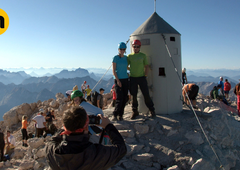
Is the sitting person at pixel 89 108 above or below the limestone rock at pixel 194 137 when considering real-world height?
above

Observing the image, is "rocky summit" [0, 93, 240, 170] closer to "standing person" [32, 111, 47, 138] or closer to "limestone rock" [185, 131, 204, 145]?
"limestone rock" [185, 131, 204, 145]

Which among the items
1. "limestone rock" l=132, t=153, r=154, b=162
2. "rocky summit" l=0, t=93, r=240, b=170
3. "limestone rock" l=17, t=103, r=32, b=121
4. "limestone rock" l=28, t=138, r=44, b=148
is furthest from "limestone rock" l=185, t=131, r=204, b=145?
"limestone rock" l=17, t=103, r=32, b=121

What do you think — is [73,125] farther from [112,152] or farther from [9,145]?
[9,145]

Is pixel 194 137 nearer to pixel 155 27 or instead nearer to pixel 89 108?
pixel 89 108

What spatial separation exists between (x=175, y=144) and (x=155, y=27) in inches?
140

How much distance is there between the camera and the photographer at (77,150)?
1.95m

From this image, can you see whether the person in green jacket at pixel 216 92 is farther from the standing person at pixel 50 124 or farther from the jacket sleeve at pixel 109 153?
the jacket sleeve at pixel 109 153

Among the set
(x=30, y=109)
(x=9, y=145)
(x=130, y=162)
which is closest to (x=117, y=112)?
(x=130, y=162)

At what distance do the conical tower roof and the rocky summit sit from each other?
104 inches

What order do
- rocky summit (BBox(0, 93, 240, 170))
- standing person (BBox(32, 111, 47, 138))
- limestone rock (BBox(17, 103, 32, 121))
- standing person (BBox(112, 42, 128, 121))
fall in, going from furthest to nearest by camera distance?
limestone rock (BBox(17, 103, 32, 121)), standing person (BBox(32, 111, 47, 138)), standing person (BBox(112, 42, 128, 121)), rocky summit (BBox(0, 93, 240, 170))

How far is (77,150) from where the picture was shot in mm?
1987

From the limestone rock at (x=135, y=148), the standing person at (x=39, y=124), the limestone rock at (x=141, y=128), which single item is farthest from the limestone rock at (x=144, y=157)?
the standing person at (x=39, y=124)

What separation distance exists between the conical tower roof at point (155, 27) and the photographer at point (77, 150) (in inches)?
177

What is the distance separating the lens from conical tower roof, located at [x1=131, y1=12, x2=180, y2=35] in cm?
580
